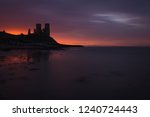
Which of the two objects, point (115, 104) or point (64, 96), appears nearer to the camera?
point (115, 104)

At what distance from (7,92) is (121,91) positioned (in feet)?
34.1

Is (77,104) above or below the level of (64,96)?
above

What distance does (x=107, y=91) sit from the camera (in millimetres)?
17172

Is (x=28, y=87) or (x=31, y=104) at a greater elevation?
(x=31, y=104)

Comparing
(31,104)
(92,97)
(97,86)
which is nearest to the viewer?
(31,104)

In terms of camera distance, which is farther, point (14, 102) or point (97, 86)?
point (97, 86)

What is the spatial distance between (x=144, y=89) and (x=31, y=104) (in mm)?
12185

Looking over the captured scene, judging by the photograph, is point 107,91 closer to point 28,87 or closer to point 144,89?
point 144,89

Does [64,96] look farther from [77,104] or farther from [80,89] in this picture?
[77,104]

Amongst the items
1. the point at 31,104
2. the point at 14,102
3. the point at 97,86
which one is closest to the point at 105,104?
the point at 31,104

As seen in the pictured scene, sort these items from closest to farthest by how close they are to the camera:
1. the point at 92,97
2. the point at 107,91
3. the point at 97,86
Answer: the point at 92,97 < the point at 107,91 < the point at 97,86

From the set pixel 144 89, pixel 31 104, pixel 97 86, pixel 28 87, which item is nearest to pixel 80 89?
pixel 97 86

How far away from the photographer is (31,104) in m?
10.3

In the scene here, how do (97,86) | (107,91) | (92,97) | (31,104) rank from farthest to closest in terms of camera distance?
(97,86)
(107,91)
(92,97)
(31,104)
